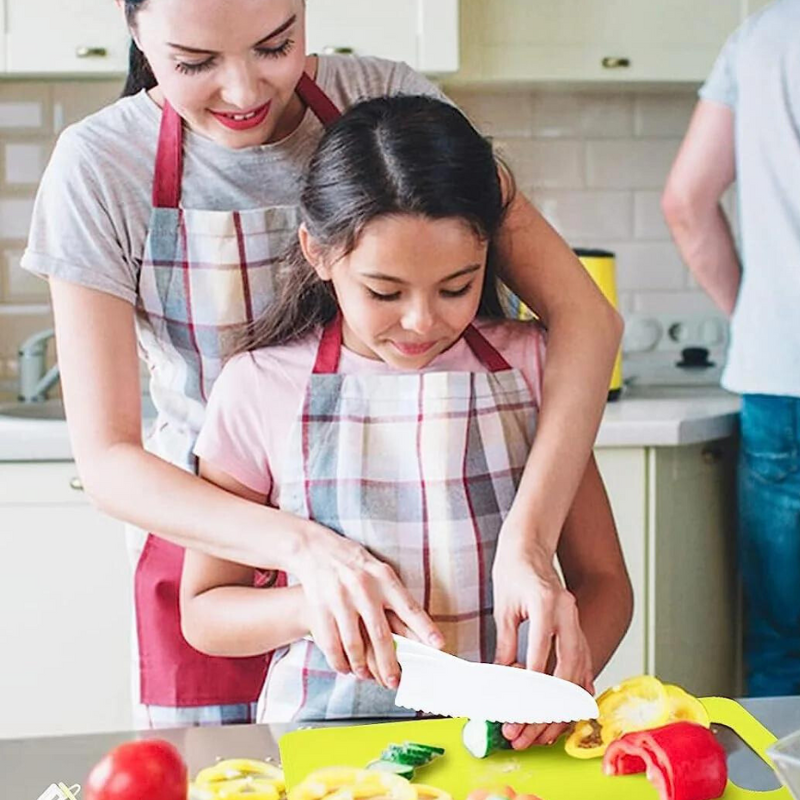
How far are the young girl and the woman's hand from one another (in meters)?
0.02

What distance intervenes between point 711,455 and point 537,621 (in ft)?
4.71

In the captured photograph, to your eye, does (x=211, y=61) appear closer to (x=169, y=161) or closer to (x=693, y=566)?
(x=169, y=161)

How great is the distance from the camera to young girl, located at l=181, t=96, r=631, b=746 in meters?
1.22

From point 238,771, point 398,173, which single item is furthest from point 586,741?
point 398,173

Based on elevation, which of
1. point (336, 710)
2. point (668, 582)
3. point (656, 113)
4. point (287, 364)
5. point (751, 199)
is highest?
point (656, 113)

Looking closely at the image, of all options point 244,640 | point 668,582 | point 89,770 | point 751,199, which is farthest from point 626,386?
point 89,770

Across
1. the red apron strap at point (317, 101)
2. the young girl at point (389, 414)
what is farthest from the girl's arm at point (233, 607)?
the red apron strap at point (317, 101)

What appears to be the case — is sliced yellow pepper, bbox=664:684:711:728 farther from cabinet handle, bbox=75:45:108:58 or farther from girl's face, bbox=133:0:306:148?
cabinet handle, bbox=75:45:108:58

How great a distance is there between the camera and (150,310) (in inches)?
55.3

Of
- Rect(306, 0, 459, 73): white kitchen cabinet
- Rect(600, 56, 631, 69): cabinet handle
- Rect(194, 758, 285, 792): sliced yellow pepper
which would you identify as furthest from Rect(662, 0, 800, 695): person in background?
Rect(194, 758, 285, 792): sliced yellow pepper

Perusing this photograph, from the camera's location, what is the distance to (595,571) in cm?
136

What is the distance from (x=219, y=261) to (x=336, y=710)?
0.42m

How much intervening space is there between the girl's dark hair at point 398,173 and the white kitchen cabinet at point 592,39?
1.42m

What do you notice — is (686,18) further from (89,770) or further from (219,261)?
(89,770)
